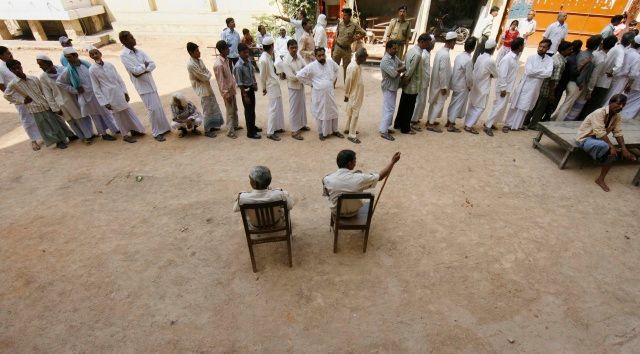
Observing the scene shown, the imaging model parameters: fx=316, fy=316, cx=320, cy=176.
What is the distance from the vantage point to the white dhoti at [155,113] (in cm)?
573

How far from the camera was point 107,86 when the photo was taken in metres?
5.35

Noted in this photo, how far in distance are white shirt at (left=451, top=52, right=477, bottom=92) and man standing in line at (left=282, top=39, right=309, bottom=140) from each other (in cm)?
278

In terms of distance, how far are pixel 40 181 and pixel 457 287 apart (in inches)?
237

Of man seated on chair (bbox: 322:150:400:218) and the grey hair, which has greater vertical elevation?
the grey hair

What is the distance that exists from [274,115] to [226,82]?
1018 mm

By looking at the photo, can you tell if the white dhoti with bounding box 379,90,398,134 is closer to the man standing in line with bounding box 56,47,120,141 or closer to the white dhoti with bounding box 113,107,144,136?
the white dhoti with bounding box 113,107,144,136

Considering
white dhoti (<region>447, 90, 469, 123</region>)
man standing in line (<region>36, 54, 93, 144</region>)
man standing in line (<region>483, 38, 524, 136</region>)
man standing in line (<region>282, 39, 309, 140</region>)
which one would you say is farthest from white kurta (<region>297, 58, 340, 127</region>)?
man standing in line (<region>36, 54, 93, 144</region>)

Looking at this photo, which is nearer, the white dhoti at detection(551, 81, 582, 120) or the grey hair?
the grey hair

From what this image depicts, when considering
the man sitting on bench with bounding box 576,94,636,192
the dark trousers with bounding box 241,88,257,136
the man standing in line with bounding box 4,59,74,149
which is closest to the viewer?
the man sitting on bench with bounding box 576,94,636,192

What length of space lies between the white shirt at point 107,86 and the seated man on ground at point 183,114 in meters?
0.85

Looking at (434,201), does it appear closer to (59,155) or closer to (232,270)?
(232,270)

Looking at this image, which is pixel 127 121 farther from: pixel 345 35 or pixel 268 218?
pixel 345 35

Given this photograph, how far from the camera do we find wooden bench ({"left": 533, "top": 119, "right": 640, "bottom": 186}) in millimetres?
4887

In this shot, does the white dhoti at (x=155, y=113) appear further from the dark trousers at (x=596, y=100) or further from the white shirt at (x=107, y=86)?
the dark trousers at (x=596, y=100)
